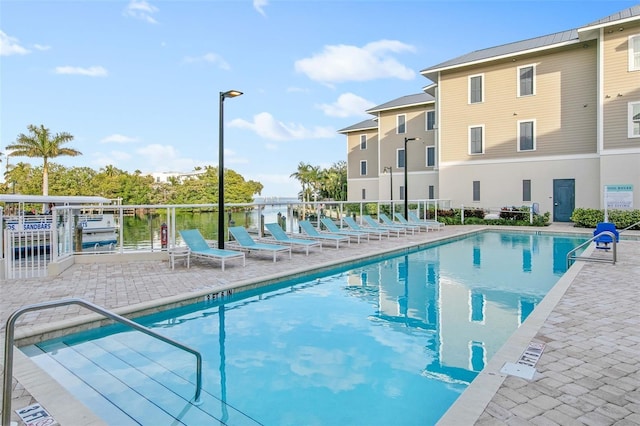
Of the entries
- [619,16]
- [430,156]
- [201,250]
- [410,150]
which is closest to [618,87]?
[619,16]

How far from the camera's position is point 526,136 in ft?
66.8

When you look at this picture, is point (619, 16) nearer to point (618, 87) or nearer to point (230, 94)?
point (618, 87)

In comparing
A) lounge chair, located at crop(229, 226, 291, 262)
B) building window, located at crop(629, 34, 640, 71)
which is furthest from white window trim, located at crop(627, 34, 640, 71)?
lounge chair, located at crop(229, 226, 291, 262)

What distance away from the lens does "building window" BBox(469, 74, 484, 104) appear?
2153 centimetres

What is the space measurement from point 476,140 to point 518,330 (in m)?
19.3

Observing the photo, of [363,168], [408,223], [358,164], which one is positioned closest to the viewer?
[408,223]

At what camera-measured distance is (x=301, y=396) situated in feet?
11.6

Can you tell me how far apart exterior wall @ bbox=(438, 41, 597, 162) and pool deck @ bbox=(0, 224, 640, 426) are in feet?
40.4

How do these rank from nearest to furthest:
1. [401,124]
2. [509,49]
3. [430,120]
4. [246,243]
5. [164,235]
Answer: [246,243], [164,235], [509,49], [430,120], [401,124]

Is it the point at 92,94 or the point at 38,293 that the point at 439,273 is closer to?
the point at 38,293

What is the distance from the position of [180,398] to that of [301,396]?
1.01m

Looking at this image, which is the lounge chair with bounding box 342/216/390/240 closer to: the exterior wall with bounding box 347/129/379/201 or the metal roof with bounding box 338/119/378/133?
the exterior wall with bounding box 347/129/379/201

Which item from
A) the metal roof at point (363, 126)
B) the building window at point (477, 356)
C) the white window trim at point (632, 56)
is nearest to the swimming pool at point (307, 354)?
the building window at point (477, 356)

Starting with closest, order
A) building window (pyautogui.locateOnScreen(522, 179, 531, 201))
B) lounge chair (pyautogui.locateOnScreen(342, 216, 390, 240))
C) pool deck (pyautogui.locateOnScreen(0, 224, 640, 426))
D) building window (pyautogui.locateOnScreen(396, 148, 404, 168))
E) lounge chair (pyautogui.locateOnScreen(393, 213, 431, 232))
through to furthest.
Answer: pool deck (pyautogui.locateOnScreen(0, 224, 640, 426)), lounge chair (pyautogui.locateOnScreen(342, 216, 390, 240)), lounge chair (pyautogui.locateOnScreen(393, 213, 431, 232)), building window (pyautogui.locateOnScreen(522, 179, 531, 201)), building window (pyautogui.locateOnScreen(396, 148, 404, 168))
